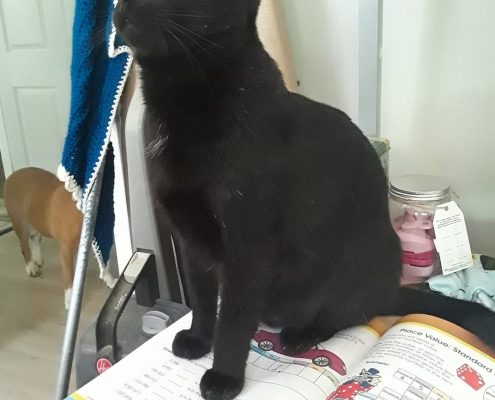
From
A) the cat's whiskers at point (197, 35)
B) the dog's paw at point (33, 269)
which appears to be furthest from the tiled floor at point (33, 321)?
the cat's whiskers at point (197, 35)

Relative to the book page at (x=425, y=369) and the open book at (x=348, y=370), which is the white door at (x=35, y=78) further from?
the book page at (x=425, y=369)

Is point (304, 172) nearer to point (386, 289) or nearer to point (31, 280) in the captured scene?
point (386, 289)

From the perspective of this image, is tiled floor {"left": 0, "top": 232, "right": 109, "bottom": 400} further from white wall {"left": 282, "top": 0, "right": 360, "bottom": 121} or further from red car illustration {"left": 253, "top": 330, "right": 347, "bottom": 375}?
white wall {"left": 282, "top": 0, "right": 360, "bottom": 121}

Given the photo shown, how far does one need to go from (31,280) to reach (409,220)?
58.0 inches

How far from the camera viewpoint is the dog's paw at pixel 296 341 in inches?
27.6

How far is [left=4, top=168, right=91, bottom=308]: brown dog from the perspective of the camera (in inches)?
68.6

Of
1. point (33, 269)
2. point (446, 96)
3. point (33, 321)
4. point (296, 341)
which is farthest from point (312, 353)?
point (33, 269)

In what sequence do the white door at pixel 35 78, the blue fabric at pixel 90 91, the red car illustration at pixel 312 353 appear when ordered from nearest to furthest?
the red car illustration at pixel 312 353, the blue fabric at pixel 90 91, the white door at pixel 35 78

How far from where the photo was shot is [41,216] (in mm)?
1832

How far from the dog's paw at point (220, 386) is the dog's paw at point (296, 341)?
0.11m

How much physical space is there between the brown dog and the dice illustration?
1359 mm

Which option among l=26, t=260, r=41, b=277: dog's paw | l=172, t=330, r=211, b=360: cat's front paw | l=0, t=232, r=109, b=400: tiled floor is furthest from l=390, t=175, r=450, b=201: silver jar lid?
l=26, t=260, r=41, b=277: dog's paw

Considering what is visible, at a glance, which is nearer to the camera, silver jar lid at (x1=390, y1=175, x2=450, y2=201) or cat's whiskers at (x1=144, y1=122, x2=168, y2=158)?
cat's whiskers at (x1=144, y1=122, x2=168, y2=158)

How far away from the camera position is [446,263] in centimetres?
92
